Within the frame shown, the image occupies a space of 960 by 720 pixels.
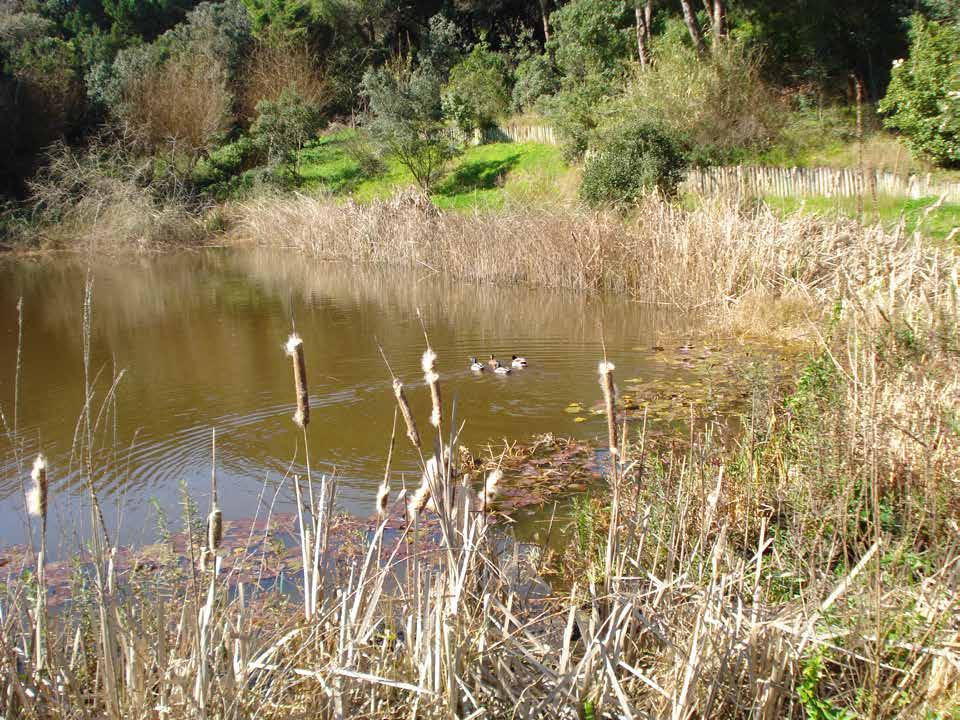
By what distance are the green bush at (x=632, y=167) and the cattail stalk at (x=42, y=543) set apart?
1348 centimetres

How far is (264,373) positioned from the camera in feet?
28.8

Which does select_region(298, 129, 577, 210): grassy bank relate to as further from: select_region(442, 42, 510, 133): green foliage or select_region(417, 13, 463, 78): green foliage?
select_region(417, 13, 463, 78): green foliage

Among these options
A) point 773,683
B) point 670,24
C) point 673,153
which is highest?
point 670,24

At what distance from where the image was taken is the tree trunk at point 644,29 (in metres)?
23.6

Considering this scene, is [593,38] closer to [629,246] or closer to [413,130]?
[413,130]

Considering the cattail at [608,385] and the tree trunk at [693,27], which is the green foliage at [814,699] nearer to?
the cattail at [608,385]

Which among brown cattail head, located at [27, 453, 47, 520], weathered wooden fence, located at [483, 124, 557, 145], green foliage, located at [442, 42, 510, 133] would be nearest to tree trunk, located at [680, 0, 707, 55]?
weathered wooden fence, located at [483, 124, 557, 145]

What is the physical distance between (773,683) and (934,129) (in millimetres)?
16247

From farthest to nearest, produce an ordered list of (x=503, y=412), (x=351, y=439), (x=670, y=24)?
(x=670, y=24)
(x=503, y=412)
(x=351, y=439)

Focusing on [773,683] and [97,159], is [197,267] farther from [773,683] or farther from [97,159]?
[773,683]

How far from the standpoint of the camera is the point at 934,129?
52.3 feet

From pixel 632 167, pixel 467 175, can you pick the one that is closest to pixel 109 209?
pixel 467 175

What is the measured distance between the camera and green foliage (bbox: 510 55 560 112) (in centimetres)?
2747

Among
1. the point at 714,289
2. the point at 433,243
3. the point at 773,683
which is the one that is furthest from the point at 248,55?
the point at 773,683
